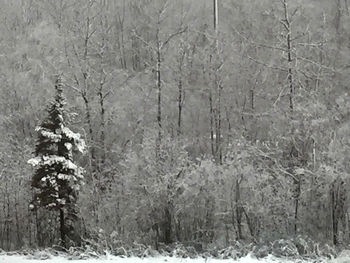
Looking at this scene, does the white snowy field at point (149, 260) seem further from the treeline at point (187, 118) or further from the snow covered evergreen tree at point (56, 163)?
the snow covered evergreen tree at point (56, 163)

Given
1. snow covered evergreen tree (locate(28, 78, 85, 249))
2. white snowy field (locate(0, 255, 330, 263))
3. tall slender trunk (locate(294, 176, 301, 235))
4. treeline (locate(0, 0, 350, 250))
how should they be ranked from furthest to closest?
1. snow covered evergreen tree (locate(28, 78, 85, 249))
2. treeline (locate(0, 0, 350, 250))
3. tall slender trunk (locate(294, 176, 301, 235))
4. white snowy field (locate(0, 255, 330, 263))

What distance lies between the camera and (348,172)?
18125 millimetres

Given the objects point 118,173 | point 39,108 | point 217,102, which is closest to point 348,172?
point 118,173

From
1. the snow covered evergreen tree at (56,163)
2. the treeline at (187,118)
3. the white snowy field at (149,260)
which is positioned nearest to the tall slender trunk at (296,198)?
the treeline at (187,118)

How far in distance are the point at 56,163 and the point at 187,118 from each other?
17.7 m

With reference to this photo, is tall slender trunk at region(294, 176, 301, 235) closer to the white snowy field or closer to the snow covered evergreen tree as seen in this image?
the white snowy field

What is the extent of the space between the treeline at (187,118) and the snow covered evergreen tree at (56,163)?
1.90m

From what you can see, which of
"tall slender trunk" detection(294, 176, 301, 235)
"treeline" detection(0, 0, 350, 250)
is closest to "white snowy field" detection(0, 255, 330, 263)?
"treeline" detection(0, 0, 350, 250)

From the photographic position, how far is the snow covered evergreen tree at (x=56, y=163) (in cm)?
1994

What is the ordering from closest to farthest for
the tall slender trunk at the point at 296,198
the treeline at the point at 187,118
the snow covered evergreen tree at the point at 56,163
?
the tall slender trunk at the point at 296,198 → the treeline at the point at 187,118 → the snow covered evergreen tree at the point at 56,163

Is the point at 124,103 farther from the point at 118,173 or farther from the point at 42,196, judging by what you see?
the point at 42,196

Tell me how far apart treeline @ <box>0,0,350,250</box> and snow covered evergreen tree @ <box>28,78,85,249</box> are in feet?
6.24

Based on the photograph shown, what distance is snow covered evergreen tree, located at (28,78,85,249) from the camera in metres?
19.9

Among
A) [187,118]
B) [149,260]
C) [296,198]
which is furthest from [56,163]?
[187,118]
